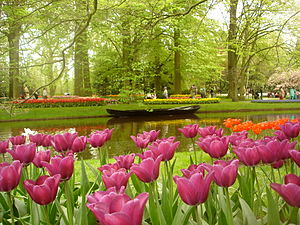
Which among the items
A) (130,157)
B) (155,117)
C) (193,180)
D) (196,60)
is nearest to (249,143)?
(130,157)

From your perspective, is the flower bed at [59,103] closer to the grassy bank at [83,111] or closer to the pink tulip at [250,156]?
the grassy bank at [83,111]

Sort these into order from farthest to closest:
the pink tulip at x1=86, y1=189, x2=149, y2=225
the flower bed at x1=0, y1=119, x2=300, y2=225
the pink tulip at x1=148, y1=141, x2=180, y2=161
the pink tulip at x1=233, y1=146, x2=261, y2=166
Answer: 1. the pink tulip at x1=148, y1=141, x2=180, y2=161
2. the pink tulip at x1=233, y1=146, x2=261, y2=166
3. the flower bed at x1=0, y1=119, x2=300, y2=225
4. the pink tulip at x1=86, y1=189, x2=149, y2=225

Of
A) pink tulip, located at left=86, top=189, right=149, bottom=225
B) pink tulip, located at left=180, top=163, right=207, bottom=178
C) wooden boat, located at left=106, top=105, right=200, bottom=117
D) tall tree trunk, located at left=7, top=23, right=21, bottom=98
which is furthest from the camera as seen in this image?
wooden boat, located at left=106, top=105, right=200, bottom=117

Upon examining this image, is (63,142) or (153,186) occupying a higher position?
(63,142)

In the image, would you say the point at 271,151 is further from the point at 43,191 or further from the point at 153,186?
the point at 43,191

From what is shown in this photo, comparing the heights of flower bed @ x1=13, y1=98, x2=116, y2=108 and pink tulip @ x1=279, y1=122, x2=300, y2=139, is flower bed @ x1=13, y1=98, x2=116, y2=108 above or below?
below

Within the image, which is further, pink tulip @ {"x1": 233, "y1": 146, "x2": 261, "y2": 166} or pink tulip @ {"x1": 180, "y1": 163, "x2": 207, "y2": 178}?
pink tulip @ {"x1": 233, "y1": 146, "x2": 261, "y2": 166}

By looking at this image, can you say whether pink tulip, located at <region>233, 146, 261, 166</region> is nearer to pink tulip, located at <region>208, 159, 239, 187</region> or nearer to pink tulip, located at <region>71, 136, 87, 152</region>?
pink tulip, located at <region>208, 159, 239, 187</region>

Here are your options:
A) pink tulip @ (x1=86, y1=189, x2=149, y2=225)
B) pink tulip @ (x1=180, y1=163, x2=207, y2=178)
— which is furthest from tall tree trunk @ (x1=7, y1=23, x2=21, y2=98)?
pink tulip @ (x1=86, y1=189, x2=149, y2=225)

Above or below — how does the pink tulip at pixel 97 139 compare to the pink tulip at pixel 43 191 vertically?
above

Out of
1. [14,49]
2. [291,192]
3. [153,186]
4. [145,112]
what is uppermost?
[14,49]

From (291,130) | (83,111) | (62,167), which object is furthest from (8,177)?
(83,111)

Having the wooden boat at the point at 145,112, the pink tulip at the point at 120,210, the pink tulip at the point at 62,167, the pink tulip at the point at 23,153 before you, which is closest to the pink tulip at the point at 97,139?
the pink tulip at the point at 23,153

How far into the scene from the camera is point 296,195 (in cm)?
107
